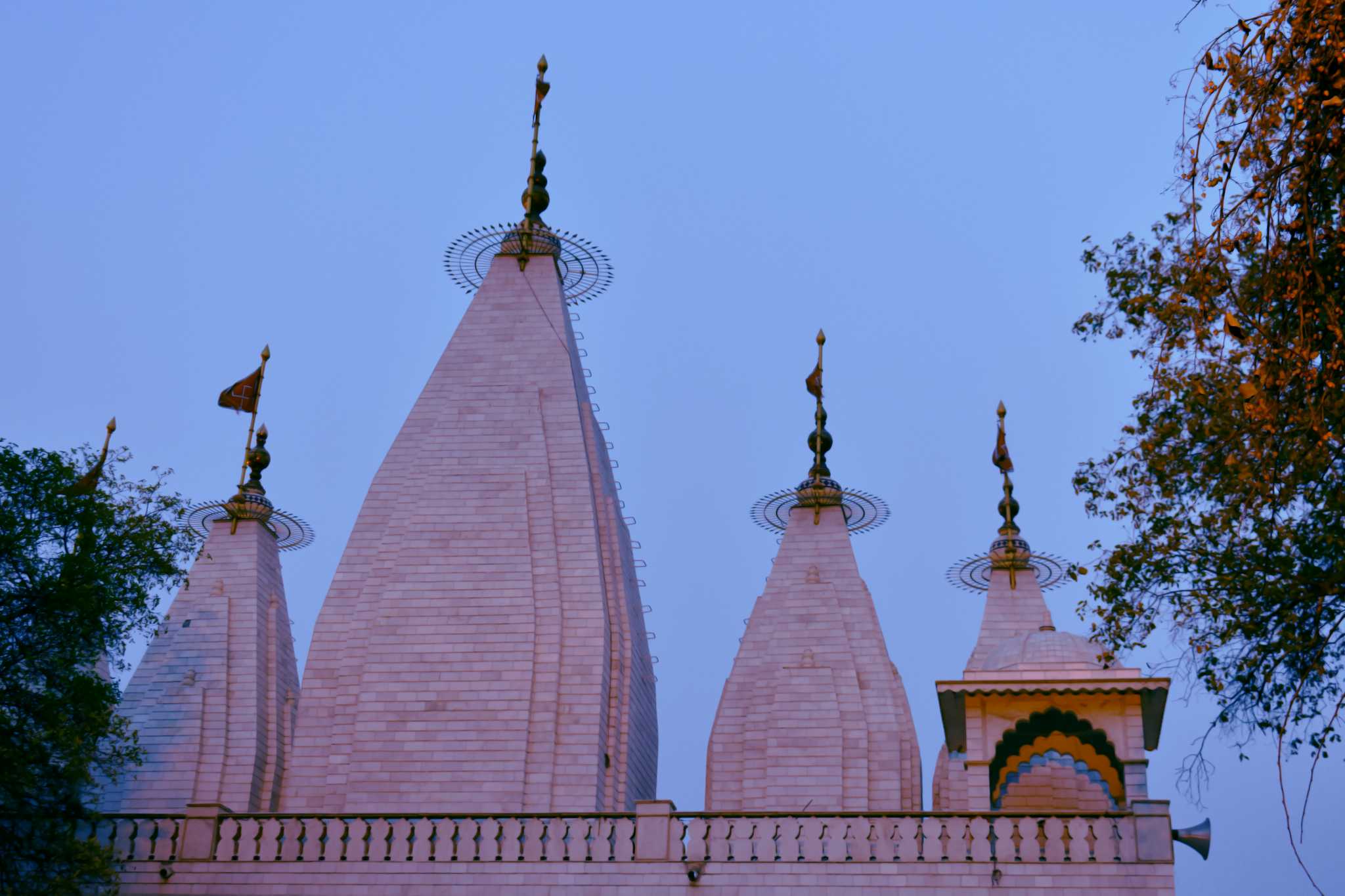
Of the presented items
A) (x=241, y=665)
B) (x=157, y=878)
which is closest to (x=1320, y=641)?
(x=157, y=878)

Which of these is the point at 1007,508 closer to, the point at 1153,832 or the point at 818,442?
the point at 818,442

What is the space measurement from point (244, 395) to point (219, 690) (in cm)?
601

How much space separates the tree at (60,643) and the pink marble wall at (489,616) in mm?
3846

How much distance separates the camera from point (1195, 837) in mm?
15969

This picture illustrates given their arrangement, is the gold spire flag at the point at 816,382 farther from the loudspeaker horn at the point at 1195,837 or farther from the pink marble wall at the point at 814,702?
the loudspeaker horn at the point at 1195,837

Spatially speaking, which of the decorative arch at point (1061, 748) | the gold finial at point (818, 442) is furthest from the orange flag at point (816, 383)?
the decorative arch at point (1061, 748)

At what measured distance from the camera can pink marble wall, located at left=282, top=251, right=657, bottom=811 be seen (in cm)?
2066

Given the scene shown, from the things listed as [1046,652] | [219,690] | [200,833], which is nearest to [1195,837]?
[1046,652]

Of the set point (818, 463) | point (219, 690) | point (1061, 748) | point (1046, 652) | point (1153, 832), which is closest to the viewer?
point (1153, 832)

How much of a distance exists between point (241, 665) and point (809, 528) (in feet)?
32.9

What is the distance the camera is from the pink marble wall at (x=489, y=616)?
2066 cm

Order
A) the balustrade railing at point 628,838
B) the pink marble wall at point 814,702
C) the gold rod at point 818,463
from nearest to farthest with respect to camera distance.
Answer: the balustrade railing at point 628,838 < the pink marble wall at point 814,702 < the gold rod at point 818,463

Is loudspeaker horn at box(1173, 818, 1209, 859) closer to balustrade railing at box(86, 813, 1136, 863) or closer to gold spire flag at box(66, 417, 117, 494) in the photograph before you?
balustrade railing at box(86, 813, 1136, 863)

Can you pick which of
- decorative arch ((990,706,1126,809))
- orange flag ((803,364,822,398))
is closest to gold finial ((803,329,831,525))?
orange flag ((803,364,822,398))
